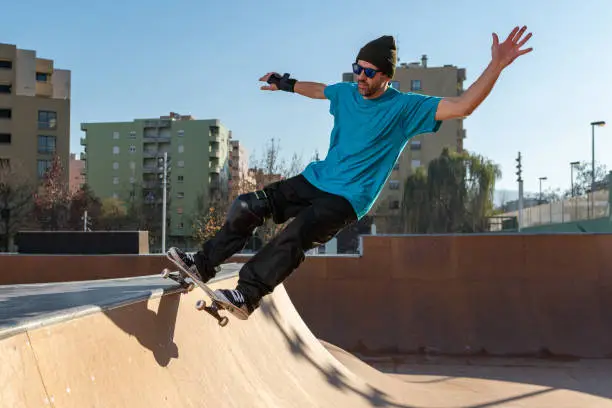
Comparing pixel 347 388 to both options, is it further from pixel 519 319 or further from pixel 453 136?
pixel 453 136

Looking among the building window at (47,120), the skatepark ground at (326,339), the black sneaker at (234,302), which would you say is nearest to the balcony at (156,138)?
the building window at (47,120)

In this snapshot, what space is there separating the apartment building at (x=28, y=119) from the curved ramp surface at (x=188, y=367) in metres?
50.6

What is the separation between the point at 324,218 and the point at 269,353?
6.85 feet

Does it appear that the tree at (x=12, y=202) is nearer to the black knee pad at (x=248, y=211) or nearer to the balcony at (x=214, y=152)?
the balcony at (x=214, y=152)

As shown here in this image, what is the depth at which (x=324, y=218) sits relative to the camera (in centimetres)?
304

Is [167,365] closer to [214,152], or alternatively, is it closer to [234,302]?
[234,302]

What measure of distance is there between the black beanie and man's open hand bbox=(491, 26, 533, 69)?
2.00ft

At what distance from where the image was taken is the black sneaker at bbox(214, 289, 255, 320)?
291cm

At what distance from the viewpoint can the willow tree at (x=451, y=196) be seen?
41.0m

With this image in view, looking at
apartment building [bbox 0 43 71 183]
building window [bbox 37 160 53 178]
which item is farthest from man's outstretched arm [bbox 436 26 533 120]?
building window [bbox 37 160 53 178]

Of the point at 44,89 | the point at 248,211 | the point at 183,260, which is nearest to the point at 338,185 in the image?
the point at 248,211

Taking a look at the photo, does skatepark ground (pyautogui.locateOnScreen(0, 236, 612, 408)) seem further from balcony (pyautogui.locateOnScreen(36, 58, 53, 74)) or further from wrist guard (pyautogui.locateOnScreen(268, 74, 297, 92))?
balcony (pyautogui.locateOnScreen(36, 58, 53, 74))

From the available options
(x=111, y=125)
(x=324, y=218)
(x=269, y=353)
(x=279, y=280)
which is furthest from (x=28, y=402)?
(x=111, y=125)

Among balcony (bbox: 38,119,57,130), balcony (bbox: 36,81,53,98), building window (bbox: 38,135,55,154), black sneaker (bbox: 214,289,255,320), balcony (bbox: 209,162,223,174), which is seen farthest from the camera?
balcony (bbox: 209,162,223,174)
